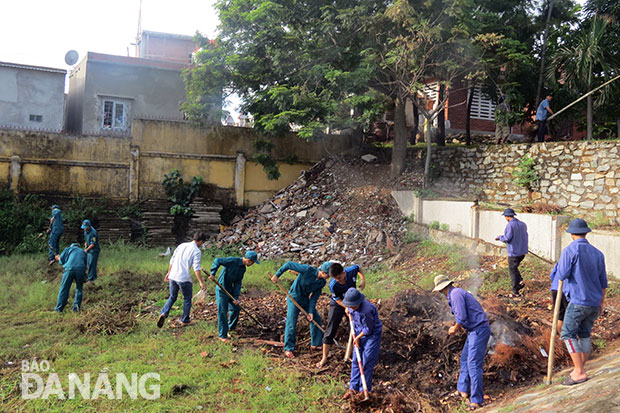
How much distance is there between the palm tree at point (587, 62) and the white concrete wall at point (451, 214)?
3872mm

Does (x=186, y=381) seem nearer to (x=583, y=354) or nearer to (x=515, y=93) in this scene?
(x=583, y=354)

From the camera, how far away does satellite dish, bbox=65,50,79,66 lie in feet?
64.2

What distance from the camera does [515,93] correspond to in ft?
46.8

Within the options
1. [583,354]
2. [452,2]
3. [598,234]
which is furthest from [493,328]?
[452,2]

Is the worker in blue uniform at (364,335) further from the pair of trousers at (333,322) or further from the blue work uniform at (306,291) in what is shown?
the blue work uniform at (306,291)

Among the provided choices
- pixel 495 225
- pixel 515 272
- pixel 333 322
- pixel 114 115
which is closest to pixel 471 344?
pixel 333 322

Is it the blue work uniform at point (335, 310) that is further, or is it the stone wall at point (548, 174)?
the stone wall at point (548, 174)

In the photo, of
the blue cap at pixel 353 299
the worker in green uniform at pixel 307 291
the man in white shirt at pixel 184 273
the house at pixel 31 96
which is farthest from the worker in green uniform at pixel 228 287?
the house at pixel 31 96

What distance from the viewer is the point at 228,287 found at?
764 cm

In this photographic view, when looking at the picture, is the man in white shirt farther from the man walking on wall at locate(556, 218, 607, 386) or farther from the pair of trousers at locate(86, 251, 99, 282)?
the man walking on wall at locate(556, 218, 607, 386)

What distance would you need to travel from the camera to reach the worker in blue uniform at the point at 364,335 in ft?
18.0

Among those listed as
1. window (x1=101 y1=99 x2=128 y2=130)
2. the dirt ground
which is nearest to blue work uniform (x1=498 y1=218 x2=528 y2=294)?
the dirt ground

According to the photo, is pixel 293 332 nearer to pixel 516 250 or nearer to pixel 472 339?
pixel 472 339

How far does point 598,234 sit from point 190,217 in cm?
1157
